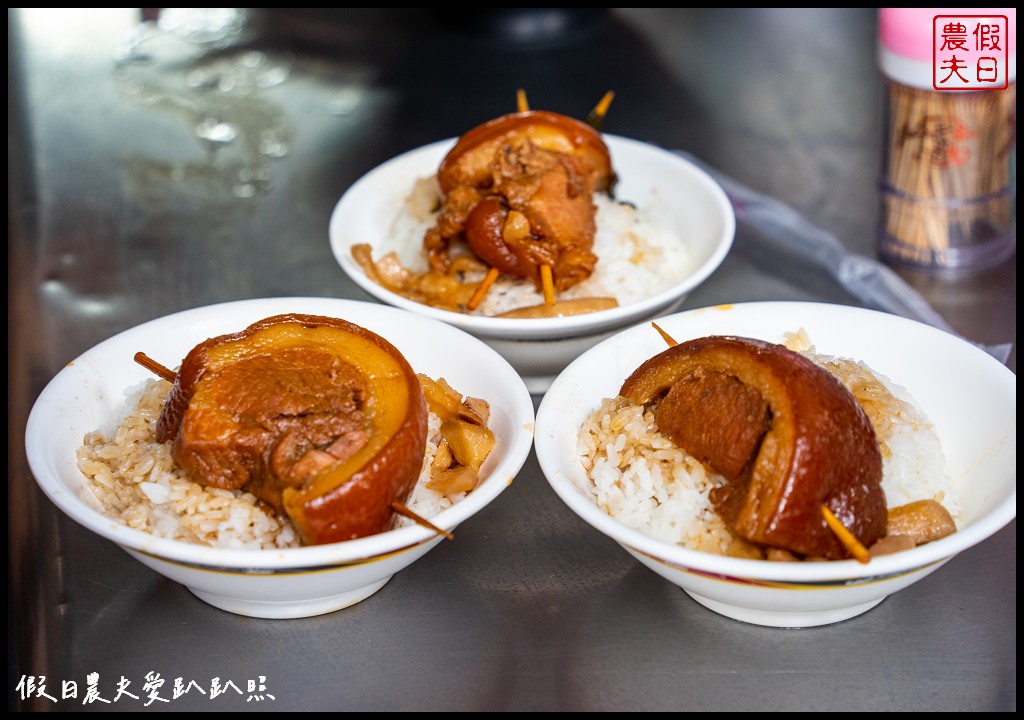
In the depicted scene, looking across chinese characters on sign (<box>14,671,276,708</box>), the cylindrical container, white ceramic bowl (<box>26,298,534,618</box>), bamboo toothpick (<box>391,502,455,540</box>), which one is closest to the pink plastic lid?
the cylindrical container

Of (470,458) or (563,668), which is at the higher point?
(470,458)

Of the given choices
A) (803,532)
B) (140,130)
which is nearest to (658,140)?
(140,130)

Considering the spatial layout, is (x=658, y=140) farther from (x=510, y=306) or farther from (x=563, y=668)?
(x=563, y=668)

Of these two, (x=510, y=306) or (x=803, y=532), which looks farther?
(x=510, y=306)

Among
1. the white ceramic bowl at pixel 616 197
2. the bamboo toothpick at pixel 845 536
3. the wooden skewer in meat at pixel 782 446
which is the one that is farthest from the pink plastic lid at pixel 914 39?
the bamboo toothpick at pixel 845 536

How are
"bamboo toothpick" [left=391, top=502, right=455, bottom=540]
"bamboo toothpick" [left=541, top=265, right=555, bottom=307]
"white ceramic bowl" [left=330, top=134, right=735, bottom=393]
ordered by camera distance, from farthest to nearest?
"bamboo toothpick" [left=541, top=265, right=555, bottom=307] → "white ceramic bowl" [left=330, top=134, right=735, bottom=393] → "bamboo toothpick" [left=391, top=502, right=455, bottom=540]

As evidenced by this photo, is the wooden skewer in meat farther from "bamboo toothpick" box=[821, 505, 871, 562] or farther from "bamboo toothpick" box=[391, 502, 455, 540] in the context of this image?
"bamboo toothpick" box=[391, 502, 455, 540]

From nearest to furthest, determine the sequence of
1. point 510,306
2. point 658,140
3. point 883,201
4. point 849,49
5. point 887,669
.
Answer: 1. point 887,669
2. point 510,306
3. point 883,201
4. point 658,140
5. point 849,49
